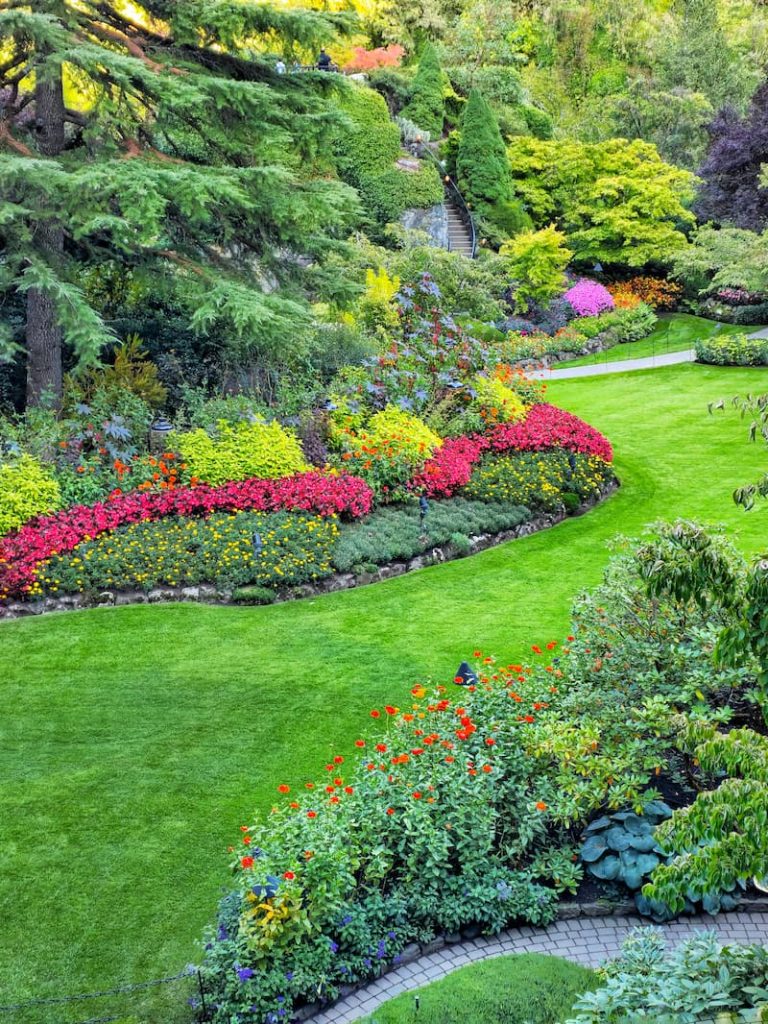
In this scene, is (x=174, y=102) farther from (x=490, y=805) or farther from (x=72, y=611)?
(x=490, y=805)

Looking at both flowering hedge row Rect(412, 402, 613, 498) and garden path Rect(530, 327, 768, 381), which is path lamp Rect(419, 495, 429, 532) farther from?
garden path Rect(530, 327, 768, 381)

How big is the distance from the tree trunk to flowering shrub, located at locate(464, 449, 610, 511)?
224 inches

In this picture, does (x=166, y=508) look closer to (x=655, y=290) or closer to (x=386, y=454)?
(x=386, y=454)

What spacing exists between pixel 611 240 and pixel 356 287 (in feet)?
58.1

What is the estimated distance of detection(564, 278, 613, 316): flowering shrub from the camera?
27.5 metres

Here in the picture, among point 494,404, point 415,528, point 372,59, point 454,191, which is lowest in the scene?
point 415,528

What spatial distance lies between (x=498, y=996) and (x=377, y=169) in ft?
86.2

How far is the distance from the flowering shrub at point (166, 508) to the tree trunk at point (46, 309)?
2038mm

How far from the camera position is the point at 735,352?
22.8 metres

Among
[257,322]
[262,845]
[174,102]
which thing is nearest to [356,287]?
[257,322]

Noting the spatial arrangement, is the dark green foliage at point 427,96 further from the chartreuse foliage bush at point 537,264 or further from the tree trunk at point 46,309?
the tree trunk at point 46,309

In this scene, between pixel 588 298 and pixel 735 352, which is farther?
pixel 588 298

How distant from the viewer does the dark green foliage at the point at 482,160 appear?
99.4ft

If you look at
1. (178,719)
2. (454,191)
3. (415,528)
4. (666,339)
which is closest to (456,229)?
(454,191)
